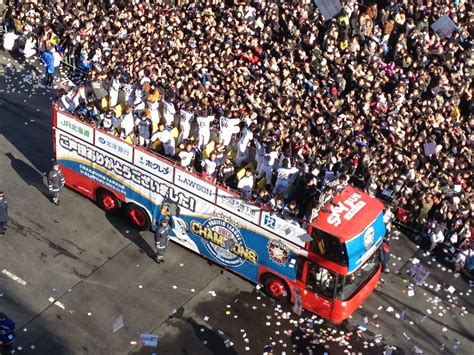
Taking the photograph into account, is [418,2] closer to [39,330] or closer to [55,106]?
[55,106]

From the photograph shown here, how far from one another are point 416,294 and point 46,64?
15758 millimetres

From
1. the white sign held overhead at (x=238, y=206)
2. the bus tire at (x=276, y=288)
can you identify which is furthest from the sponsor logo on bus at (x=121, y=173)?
the bus tire at (x=276, y=288)

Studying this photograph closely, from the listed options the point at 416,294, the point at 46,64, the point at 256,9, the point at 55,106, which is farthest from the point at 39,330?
the point at 256,9

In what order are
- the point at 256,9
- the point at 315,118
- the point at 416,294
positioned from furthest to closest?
the point at 256,9
the point at 315,118
the point at 416,294

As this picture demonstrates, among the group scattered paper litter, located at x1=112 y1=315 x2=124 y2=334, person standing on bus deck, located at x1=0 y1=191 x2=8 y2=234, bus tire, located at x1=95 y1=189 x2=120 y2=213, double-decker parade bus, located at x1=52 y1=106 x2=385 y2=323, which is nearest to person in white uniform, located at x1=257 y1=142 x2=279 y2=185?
double-decker parade bus, located at x1=52 y1=106 x2=385 y2=323

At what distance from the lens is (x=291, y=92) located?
26.8 metres

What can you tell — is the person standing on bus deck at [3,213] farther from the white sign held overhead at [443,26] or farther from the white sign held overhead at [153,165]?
the white sign held overhead at [443,26]

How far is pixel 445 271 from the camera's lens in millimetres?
22797

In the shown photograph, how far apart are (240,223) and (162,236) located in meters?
2.25

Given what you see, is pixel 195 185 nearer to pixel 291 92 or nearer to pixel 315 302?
pixel 315 302

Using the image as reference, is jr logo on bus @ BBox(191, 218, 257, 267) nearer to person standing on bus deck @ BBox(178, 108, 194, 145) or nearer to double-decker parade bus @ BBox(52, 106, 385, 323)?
double-decker parade bus @ BBox(52, 106, 385, 323)

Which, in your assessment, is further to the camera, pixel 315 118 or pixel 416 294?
pixel 315 118

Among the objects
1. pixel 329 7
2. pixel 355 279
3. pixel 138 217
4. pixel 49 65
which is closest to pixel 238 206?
pixel 355 279

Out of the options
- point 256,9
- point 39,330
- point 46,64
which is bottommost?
point 39,330
